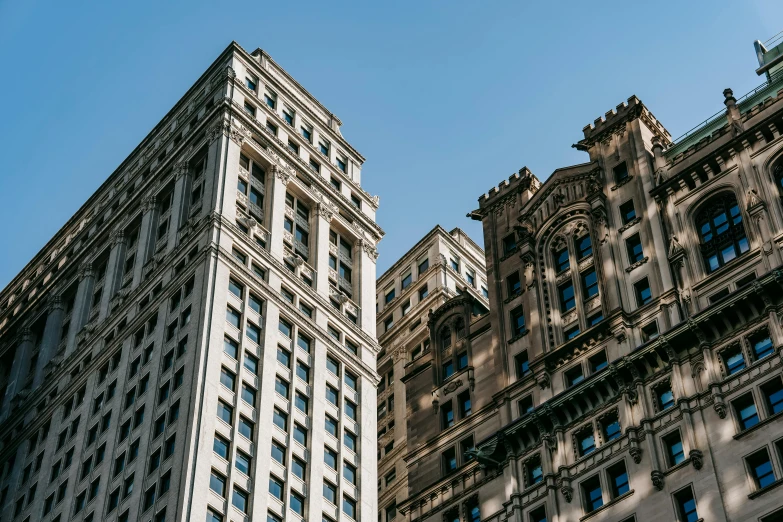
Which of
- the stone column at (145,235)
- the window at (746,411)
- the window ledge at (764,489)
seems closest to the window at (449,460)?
the window at (746,411)

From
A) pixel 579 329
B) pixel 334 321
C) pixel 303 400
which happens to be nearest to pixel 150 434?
pixel 303 400

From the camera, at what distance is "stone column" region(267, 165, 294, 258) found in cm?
10381

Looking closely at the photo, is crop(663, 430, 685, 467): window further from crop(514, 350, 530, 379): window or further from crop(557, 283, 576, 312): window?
crop(557, 283, 576, 312): window

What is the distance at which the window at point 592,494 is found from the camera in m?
76.9

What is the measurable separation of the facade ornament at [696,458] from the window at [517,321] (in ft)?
69.6

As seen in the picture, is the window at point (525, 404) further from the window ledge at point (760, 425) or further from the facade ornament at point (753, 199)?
the facade ornament at point (753, 199)

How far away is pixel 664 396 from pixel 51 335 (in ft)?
189

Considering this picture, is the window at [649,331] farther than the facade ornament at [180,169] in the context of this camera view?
No

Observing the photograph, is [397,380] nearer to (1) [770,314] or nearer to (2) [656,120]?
(2) [656,120]

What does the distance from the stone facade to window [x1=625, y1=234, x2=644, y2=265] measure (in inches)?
638

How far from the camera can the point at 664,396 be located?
78.2 metres

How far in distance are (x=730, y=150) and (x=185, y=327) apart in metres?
37.3

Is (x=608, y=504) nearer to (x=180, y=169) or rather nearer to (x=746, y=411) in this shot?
(x=746, y=411)

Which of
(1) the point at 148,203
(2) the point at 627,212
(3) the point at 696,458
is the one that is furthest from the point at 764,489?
(1) the point at 148,203
